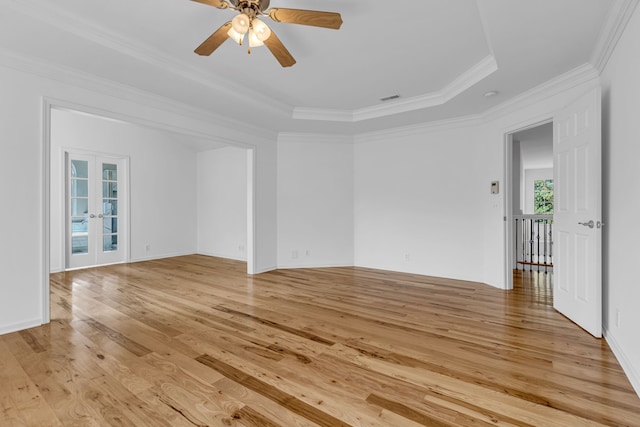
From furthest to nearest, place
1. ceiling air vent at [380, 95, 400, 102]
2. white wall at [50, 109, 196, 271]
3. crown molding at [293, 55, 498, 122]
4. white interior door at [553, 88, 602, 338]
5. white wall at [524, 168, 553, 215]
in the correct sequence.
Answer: white wall at [524, 168, 553, 215] → white wall at [50, 109, 196, 271] → ceiling air vent at [380, 95, 400, 102] → crown molding at [293, 55, 498, 122] → white interior door at [553, 88, 602, 338]

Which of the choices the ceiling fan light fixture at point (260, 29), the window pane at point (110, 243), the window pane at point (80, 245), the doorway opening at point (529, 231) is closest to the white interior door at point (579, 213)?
the doorway opening at point (529, 231)

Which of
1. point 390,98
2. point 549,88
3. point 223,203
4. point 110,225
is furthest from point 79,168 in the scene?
point 549,88

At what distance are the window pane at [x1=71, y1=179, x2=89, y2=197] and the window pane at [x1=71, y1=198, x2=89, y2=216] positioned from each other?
11 centimetres

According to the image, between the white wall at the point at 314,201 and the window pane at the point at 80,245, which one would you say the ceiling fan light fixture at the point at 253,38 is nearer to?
the white wall at the point at 314,201

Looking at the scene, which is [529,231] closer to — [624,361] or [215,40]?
[624,361]

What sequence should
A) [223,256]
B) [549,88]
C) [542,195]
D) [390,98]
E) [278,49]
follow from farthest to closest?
[542,195] < [223,256] < [390,98] < [549,88] < [278,49]

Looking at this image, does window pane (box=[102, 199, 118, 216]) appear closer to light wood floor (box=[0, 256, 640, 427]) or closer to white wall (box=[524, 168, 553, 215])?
light wood floor (box=[0, 256, 640, 427])

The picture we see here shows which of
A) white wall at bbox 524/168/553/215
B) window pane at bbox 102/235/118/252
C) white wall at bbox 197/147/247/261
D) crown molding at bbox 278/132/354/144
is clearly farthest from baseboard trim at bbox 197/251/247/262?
white wall at bbox 524/168/553/215

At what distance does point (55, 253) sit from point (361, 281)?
213 inches

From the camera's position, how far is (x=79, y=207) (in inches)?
229

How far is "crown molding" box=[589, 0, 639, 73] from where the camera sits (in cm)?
205

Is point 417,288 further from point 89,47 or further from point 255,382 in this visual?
point 89,47

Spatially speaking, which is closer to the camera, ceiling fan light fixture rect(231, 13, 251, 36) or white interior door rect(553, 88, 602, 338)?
ceiling fan light fixture rect(231, 13, 251, 36)

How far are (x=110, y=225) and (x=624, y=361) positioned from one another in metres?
7.74
